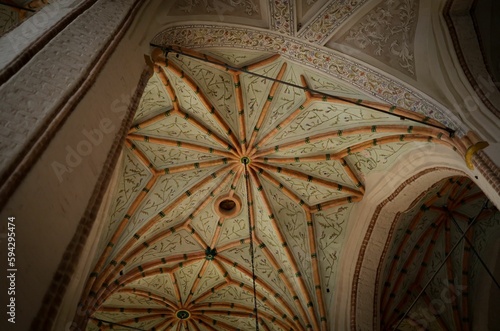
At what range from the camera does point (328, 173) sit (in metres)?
9.29

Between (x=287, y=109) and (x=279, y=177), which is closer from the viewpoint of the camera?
(x=287, y=109)

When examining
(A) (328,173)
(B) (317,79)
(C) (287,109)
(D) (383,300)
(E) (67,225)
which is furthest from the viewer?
(D) (383,300)

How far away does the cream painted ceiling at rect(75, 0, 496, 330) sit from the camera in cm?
722

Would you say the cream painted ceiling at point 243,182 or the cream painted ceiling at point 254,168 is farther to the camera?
the cream painted ceiling at point 243,182

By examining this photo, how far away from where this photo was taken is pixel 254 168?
9.54 m

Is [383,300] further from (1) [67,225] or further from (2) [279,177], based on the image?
(1) [67,225]

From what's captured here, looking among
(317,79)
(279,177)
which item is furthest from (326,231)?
(317,79)

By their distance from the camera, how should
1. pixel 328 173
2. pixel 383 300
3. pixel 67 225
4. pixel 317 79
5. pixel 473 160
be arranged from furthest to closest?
pixel 383 300
pixel 328 173
pixel 317 79
pixel 473 160
pixel 67 225

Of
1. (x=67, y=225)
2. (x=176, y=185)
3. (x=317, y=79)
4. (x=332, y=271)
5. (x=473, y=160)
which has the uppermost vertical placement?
(x=317, y=79)

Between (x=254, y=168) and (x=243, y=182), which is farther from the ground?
(x=254, y=168)

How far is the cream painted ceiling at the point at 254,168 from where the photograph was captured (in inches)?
284

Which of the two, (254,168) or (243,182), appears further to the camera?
(243,182)

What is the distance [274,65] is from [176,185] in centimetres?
358

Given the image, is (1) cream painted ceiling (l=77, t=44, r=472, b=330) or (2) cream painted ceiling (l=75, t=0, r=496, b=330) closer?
(2) cream painted ceiling (l=75, t=0, r=496, b=330)
